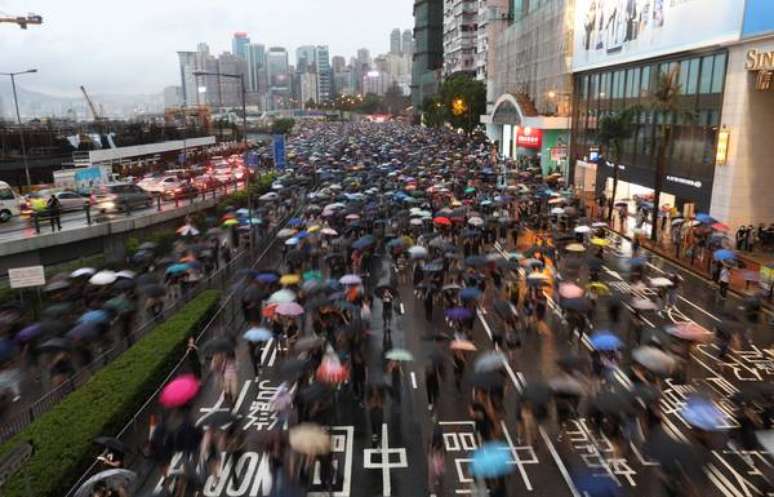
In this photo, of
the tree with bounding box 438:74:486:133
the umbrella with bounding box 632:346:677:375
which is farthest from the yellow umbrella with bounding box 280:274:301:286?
the tree with bounding box 438:74:486:133

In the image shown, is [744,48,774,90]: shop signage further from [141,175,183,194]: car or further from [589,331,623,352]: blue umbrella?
[141,175,183,194]: car

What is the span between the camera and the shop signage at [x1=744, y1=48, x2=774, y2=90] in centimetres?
2426

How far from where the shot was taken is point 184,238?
26.1 m

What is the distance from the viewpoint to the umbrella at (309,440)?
30.0ft

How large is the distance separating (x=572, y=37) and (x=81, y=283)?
43.2m

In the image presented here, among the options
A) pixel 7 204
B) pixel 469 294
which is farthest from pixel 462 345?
pixel 7 204

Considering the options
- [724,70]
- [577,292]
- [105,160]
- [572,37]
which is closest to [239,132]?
[105,160]

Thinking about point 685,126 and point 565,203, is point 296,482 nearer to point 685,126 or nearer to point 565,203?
point 565,203

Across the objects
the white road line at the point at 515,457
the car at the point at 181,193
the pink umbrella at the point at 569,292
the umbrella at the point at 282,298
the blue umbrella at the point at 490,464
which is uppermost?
the car at the point at 181,193

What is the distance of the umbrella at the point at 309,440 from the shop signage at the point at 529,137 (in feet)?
163

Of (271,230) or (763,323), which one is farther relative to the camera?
(271,230)

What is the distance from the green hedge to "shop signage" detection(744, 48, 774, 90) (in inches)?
964

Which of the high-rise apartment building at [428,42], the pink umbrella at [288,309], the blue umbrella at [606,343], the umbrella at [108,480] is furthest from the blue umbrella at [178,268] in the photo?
the high-rise apartment building at [428,42]

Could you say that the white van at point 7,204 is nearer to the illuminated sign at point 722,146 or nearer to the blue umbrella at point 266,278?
the blue umbrella at point 266,278
